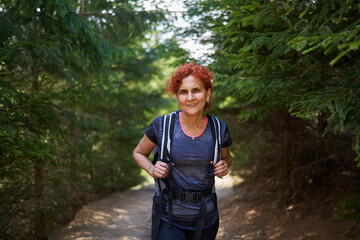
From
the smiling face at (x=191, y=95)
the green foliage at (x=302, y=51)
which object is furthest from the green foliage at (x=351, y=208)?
the smiling face at (x=191, y=95)

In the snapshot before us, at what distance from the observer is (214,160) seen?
267cm

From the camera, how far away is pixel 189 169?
8.65 ft

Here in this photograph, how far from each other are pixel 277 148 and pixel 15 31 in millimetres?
6784

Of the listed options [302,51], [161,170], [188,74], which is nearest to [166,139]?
[161,170]

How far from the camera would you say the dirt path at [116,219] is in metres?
7.70

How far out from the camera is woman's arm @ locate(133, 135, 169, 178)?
101 inches

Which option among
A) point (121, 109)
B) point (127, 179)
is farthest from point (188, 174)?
point (127, 179)

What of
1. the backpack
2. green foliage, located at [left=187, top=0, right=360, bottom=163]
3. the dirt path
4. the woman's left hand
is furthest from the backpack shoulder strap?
the dirt path

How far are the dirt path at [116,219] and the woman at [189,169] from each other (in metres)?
3.07

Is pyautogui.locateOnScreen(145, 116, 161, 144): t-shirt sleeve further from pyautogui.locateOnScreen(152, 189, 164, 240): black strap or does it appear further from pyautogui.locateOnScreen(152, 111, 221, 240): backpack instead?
pyautogui.locateOnScreen(152, 189, 164, 240): black strap

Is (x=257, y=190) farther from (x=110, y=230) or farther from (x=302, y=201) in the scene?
(x=110, y=230)

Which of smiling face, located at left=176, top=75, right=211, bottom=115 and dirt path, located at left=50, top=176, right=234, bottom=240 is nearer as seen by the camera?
smiling face, located at left=176, top=75, right=211, bottom=115

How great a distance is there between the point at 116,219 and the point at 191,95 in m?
8.50

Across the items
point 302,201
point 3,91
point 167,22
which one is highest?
point 167,22
